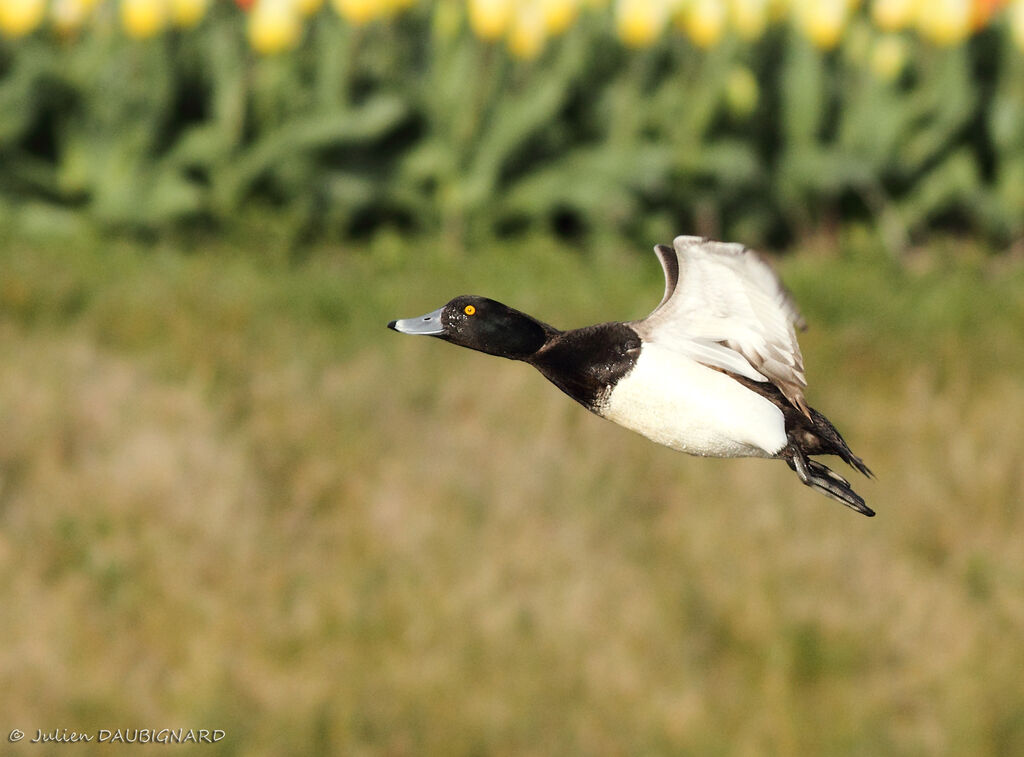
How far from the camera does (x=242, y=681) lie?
17.9 feet

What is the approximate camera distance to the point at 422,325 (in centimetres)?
60

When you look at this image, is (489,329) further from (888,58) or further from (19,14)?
(19,14)

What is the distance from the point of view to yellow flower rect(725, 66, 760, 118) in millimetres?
4477

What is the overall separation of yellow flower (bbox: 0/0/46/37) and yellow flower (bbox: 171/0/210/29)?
0.48m

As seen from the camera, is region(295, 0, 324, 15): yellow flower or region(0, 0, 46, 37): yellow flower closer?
region(295, 0, 324, 15): yellow flower

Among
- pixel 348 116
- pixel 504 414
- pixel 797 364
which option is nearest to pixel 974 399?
pixel 504 414

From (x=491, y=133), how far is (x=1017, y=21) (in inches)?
69.4

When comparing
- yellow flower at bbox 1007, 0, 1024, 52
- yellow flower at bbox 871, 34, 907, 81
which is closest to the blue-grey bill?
yellow flower at bbox 871, 34, 907, 81

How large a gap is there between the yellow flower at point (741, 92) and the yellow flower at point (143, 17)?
1652mm

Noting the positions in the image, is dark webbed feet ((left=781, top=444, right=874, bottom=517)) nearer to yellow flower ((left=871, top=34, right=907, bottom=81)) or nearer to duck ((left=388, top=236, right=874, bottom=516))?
duck ((left=388, top=236, right=874, bottom=516))

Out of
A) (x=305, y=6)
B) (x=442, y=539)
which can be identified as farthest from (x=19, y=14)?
(x=442, y=539)

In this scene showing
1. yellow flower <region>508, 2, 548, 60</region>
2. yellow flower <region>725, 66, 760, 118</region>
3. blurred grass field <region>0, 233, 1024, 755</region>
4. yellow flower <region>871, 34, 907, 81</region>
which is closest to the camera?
yellow flower <region>508, 2, 548, 60</region>

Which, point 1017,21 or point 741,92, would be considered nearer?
point 741,92

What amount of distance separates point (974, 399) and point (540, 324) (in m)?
5.33
